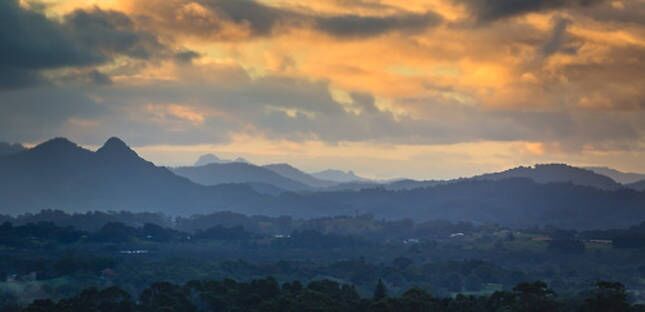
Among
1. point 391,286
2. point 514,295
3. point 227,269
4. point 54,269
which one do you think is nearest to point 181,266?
point 227,269

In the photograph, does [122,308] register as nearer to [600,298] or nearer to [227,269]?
[600,298]

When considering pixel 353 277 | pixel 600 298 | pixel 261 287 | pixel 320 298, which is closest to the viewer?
pixel 600 298

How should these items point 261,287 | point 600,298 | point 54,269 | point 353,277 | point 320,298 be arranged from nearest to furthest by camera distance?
1. point 600,298
2. point 320,298
3. point 261,287
4. point 54,269
5. point 353,277

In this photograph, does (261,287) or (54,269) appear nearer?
(261,287)

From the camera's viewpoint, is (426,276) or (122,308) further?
(426,276)

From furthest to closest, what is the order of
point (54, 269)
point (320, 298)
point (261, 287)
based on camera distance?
point (54, 269) < point (261, 287) < point (320, 298)

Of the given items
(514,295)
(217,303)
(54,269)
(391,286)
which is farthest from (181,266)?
(514,295)

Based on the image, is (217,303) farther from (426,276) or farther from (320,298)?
(426,276)
